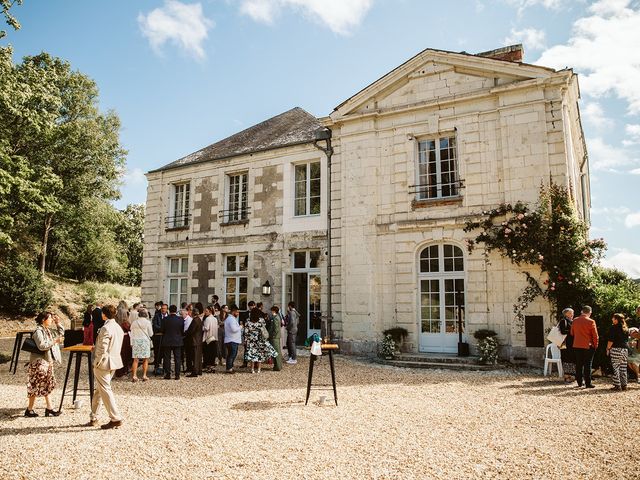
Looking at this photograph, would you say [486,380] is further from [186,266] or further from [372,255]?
[186,266]

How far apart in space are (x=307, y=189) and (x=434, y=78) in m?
4.79

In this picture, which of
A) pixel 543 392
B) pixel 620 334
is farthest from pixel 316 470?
pixel 620 334

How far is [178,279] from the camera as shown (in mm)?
16000

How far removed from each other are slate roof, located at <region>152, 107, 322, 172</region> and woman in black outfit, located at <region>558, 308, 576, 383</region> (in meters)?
8.42

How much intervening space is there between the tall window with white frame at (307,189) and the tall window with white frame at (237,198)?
191cm

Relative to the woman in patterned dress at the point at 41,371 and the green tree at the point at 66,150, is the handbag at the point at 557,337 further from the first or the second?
the green tree at the point at 66,150

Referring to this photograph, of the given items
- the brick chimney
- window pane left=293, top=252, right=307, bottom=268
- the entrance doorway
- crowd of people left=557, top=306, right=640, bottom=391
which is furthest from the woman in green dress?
the brick chimney

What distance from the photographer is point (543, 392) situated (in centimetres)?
751

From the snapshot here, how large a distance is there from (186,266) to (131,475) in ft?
41.0

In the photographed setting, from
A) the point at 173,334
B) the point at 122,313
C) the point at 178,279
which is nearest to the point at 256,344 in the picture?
the point at 173,334

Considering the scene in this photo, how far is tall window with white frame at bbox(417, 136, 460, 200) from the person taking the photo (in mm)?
11797

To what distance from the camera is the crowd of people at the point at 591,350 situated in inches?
303

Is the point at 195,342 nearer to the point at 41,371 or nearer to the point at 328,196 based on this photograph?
the point at 41,371

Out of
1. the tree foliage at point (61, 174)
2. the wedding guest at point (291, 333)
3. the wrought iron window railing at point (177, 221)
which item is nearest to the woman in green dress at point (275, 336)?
the wedding guest at point (291, 333)
